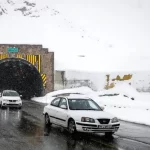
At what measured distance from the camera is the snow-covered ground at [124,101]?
23.0 m

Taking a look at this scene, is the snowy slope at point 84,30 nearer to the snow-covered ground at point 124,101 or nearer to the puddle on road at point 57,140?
the snow-covered ground at point 124,101

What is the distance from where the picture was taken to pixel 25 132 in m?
15.0

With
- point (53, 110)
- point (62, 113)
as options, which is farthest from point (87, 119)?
point (53, 110)

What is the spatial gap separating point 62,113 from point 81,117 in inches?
58.9

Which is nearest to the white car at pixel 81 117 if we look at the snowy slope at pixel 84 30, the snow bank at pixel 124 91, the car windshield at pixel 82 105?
the car windshield at pixel 82 105

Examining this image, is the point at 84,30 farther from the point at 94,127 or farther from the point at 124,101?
the point at 94,127

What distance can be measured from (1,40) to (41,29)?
18874 mm

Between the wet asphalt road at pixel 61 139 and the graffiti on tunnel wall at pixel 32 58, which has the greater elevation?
the graffiti on tunnel wall at pixel 32 58

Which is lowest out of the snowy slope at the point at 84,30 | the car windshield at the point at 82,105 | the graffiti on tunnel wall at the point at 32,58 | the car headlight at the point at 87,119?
the car headlight at the point at 87,119

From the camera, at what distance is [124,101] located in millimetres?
34625

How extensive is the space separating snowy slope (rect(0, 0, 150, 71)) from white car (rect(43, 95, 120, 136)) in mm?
48699

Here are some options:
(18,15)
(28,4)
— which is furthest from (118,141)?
(28,4)

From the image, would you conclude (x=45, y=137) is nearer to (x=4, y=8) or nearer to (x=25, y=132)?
(x=25, y=132)

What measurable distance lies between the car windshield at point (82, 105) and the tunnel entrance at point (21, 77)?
31843 millimetres
